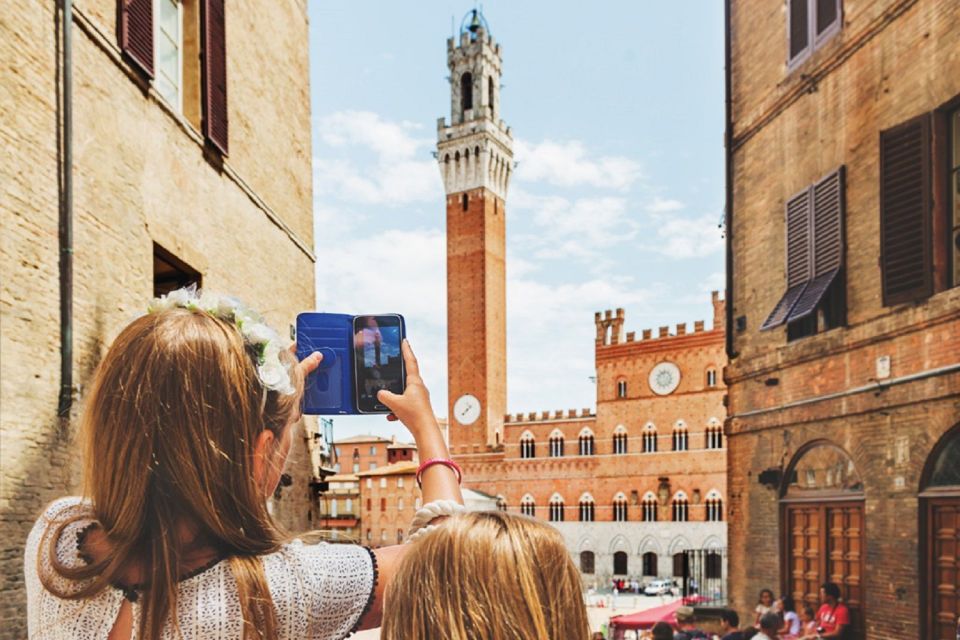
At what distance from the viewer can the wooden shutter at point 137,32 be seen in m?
6.70

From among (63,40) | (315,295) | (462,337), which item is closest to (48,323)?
(63,40)

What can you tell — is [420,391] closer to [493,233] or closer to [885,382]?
[885,382]

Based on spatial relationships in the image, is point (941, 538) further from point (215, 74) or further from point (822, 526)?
point (215, 74)

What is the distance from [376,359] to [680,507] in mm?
39996

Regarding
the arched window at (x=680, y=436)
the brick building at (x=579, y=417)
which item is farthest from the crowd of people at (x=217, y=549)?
the arched window at (x=680, y=436)

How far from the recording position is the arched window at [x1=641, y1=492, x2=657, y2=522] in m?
40.6

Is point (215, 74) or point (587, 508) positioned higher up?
point (215, 74)

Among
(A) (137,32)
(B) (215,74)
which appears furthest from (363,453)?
(A) (137,32)

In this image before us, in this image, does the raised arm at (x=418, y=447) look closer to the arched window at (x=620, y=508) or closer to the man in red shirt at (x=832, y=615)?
the man in red shirt at (x=832, y=615)

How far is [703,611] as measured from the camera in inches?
438

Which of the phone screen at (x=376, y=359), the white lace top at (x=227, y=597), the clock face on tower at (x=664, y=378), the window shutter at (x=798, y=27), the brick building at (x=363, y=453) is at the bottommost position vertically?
the brick building at (x=363, y=453)

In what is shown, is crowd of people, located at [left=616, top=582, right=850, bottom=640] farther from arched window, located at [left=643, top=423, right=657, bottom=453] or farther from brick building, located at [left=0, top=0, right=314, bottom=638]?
arched window, located at [left=643, top=423, right=657, bottom=453]

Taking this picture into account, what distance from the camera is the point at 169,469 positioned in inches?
50.1

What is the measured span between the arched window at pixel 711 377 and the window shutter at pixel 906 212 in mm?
32239
